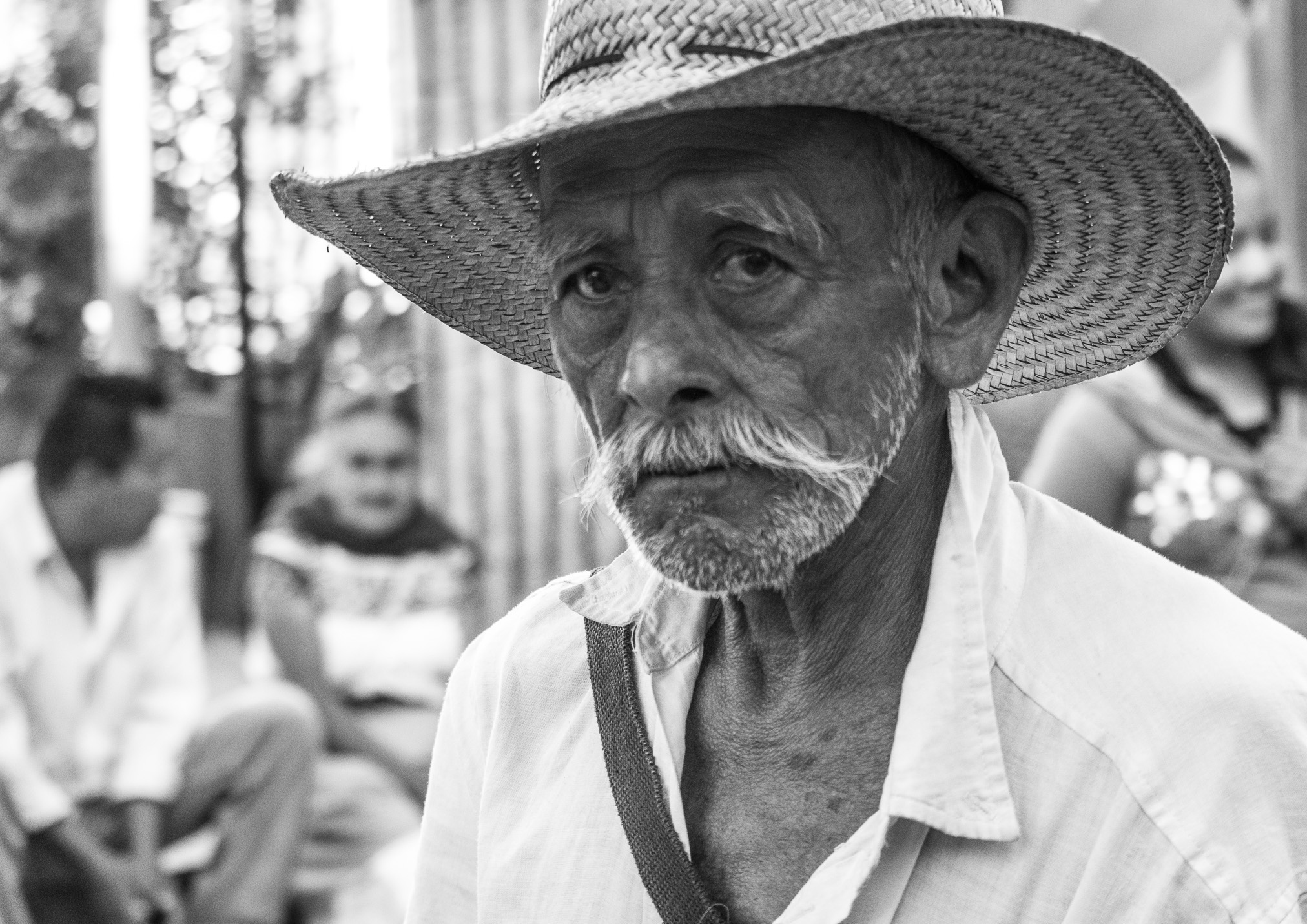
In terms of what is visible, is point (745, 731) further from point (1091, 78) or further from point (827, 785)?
point (1091, 78)

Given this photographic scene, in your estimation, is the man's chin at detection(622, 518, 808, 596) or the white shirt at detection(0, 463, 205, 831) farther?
the white shirt at detection(0, 463, 205, 831)

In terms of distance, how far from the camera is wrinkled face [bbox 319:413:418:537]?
5.61 m

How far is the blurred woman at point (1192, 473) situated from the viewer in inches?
147

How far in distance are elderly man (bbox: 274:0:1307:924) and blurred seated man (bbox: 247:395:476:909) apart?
3.53 m

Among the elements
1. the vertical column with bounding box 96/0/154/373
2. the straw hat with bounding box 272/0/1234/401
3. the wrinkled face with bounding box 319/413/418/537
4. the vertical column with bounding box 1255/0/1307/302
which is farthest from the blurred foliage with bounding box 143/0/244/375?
the straw hat with bounding box 272/0/1234/401

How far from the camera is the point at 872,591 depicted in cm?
180

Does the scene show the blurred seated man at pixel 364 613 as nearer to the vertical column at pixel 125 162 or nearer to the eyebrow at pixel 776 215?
the vertical column at pixel 125 162

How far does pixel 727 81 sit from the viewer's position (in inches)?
57.7

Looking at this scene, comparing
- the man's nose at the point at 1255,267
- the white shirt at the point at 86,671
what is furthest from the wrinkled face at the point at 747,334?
the white shirt at the point at 86,671

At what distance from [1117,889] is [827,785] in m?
0.37

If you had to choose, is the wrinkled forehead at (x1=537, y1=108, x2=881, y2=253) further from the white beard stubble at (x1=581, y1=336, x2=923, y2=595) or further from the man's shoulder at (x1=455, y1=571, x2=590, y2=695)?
the man's shoulder at (x1=455, y1=571, x2=590, y2=695)

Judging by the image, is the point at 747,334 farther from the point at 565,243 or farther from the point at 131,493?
the point at 131,493

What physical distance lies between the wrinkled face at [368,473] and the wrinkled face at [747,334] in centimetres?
396

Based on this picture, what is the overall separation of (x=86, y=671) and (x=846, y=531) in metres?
3.99
